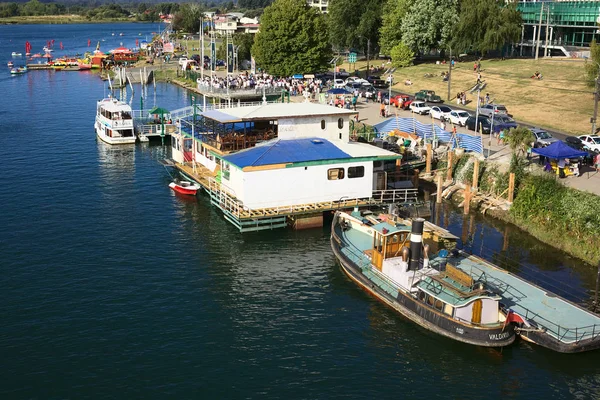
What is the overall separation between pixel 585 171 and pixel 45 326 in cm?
3952

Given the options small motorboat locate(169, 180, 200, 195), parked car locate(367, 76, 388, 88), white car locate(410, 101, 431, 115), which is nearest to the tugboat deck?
small motorboat locate(169, 180, 200, 195)

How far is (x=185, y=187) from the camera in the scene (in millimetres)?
53469

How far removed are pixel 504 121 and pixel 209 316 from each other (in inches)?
1653

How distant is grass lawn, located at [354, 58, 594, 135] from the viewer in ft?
227

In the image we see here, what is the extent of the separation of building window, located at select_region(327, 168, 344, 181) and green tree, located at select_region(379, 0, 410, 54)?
234ft

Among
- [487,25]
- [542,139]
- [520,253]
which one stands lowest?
[520,253]

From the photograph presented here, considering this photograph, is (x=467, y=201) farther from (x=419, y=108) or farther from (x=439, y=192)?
(x=419, y=108)

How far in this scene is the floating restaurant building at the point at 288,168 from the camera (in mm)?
45094

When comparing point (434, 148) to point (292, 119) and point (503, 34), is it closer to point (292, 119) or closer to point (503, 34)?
point (292, 119)

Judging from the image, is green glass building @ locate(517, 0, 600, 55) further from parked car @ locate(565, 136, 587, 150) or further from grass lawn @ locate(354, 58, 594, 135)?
parked car @ locate(565, 136, 587, 150)

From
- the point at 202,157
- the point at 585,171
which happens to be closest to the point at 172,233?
the point at 202,157

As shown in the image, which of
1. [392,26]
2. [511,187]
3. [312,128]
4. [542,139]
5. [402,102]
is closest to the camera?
[511,187]

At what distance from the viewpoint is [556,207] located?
44.1 m

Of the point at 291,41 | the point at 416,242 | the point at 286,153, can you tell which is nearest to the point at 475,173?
the point at 286,153
